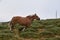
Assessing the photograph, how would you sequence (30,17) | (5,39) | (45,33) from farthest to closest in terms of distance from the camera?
1. (30,17)
2. (45,33)
3. (5,39)

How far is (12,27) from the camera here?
17.3 metres

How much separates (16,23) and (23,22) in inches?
19.7

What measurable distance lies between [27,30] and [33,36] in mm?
2176

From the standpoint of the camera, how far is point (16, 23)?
673 inches

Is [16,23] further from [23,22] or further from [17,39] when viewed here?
[17,39]

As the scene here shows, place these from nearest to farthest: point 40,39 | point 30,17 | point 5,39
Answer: point 5,39, point 40,39, point 30,17

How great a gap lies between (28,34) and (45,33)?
4.20 feet

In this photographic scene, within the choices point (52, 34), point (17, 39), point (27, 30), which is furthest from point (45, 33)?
point (17, 39)

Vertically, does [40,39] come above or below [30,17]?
below

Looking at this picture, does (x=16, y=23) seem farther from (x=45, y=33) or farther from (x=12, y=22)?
(x=45, y=33)

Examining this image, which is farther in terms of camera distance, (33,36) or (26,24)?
(26,24)

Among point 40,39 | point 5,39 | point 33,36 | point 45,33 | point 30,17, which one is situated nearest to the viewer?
point 5,39

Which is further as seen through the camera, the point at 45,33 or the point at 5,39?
the point at 45,33

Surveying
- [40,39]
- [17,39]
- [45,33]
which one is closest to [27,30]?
[45,33]
